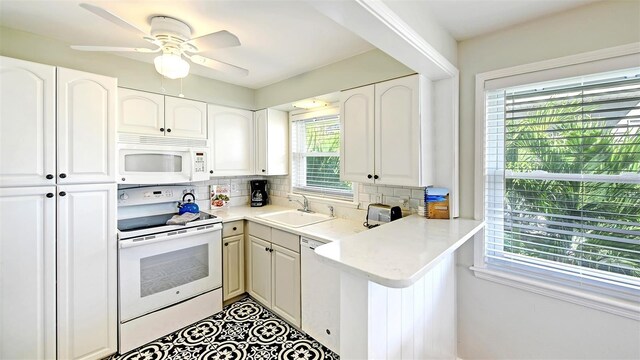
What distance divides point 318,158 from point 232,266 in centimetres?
145

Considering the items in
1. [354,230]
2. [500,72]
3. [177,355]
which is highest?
[500,72]

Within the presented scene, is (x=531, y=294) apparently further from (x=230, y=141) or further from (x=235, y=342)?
(x=230, y=141)

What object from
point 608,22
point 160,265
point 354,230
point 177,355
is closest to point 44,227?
point 160,265

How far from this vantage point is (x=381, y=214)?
7.04 feet

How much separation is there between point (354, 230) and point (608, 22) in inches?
77.1

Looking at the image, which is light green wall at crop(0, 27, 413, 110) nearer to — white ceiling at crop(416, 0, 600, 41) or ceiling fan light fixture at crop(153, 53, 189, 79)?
white ceiling at crop(416, 0, 600, 41)

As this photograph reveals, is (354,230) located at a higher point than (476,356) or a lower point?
higher

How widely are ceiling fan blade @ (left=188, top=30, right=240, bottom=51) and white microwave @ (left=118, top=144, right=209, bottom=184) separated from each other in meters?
1.30

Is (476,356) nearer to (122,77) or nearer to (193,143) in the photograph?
(193,143)

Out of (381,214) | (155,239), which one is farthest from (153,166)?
(381,214)

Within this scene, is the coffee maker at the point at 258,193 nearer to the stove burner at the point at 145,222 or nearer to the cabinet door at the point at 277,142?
the cabinet door at the point at 277,142

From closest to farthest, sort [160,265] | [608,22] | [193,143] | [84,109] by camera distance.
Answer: [608,22]
[84,109]
[160,265]
[193,143]

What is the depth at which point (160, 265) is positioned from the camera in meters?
2.20

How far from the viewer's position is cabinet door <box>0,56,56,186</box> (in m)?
1.59
